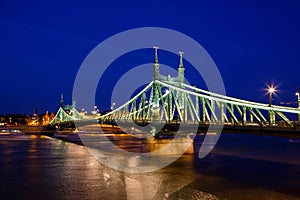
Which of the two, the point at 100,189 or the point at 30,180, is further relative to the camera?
the point at 30,180

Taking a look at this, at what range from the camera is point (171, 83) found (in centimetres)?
4431

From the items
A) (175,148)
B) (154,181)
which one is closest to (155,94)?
(175,148)

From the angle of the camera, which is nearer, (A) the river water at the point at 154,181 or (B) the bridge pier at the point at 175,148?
(A) the river water at the point at 154,181

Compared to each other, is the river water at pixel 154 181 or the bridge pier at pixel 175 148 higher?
the bridge pier at pixel 175 148

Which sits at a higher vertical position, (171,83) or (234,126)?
(171,83)

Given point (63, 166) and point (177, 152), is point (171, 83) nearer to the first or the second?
point (177, 152)

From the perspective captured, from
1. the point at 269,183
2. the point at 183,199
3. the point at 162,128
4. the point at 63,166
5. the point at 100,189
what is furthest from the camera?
the point at 162,128

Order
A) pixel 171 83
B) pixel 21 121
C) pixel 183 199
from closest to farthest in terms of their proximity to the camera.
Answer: pixel 183 199, pixel 171 83, pixel 21 121

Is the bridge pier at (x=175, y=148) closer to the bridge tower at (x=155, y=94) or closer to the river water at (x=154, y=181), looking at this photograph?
the river water at (x=154, y=181)

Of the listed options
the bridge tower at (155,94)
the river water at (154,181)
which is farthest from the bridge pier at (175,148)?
the bridge tower at (155,94)

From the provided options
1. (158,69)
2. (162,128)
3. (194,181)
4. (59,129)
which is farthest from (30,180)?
(59,129)

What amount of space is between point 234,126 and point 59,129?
212 feet

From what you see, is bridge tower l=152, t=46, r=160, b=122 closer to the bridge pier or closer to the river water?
the bridge pier

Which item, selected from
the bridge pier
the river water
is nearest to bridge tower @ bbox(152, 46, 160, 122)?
the bridge pier
